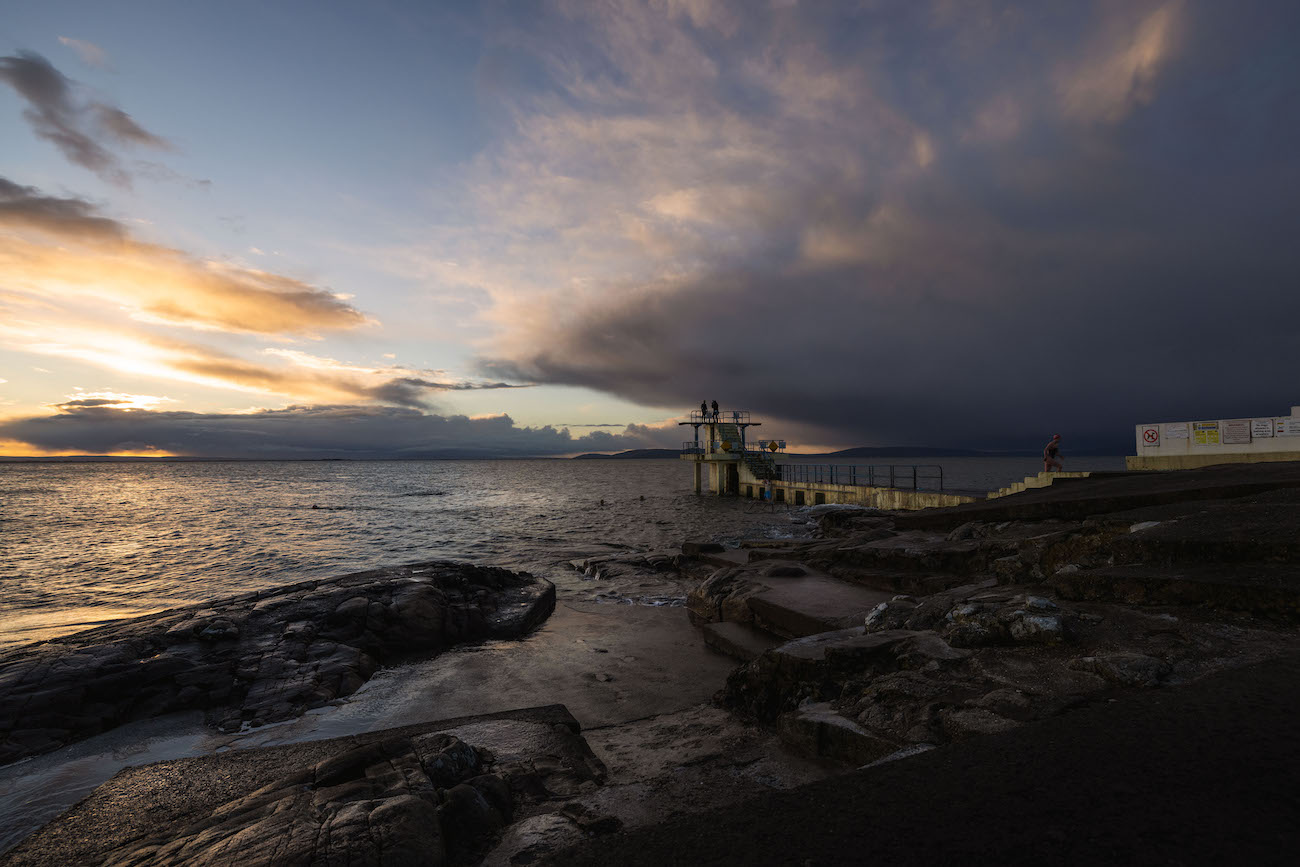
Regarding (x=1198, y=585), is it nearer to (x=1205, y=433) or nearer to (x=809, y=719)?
(x=809, y=719)

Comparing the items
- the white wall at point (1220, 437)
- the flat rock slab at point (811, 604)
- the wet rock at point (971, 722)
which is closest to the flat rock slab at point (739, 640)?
the flat rock slab at point (811, 604)

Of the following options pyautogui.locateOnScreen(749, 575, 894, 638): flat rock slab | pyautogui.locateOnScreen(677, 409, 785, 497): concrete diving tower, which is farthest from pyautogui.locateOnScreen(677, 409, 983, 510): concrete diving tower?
pyautogui.locateOnScreen(749, 575, 894, 638): flat rock slab

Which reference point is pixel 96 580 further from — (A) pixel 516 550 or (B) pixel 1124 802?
(B) pixel 1124 802

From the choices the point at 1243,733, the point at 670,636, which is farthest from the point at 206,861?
the point at 670,636

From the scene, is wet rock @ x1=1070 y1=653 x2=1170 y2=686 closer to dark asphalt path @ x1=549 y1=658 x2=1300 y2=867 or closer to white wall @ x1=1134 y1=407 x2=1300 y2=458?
dark asphalt path @ x1=549 y1=658 x2=1300 y2=867

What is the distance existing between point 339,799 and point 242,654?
6.22 meters

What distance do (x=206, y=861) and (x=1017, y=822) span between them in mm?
3754

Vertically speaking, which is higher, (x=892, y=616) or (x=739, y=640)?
(x=892, y=616)

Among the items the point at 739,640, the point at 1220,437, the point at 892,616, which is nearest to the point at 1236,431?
the point at 1220,437

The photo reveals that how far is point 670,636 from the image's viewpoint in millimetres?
9469

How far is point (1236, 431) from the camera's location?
18359 millimetres

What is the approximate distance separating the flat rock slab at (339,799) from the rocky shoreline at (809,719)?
17 mm

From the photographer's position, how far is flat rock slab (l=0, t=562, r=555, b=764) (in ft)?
21.0

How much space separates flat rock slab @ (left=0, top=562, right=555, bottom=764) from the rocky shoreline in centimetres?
6
